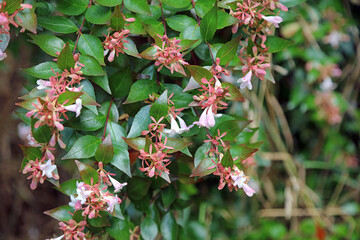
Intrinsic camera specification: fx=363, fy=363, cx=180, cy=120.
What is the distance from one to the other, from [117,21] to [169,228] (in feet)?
1.47

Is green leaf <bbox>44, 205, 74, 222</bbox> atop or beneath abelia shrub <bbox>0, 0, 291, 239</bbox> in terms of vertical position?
beneath

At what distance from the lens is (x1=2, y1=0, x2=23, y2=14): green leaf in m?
0.53

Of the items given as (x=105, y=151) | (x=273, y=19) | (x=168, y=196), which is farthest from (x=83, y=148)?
(x=273, y=19)

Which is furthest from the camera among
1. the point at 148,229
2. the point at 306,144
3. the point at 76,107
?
the point at 306,144

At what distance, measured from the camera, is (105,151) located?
1.83ft

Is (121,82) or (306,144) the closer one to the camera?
(121,82)

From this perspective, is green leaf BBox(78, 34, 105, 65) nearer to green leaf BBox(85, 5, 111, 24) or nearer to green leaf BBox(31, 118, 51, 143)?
green leaf BBox(85, 5, 111, 24)

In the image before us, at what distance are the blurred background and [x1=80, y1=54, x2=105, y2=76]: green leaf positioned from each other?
0.75 m

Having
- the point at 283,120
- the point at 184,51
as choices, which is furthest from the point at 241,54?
the point at 283,120

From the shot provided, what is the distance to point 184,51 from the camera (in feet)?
1.97

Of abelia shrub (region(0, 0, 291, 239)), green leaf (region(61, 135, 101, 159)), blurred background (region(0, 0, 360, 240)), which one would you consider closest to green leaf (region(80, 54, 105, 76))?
abelia shrub (region(0, 0, 291, 239))

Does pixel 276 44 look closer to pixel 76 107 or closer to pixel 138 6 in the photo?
pixel 138 6

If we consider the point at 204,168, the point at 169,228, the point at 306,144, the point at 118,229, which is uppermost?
the point at 204,168

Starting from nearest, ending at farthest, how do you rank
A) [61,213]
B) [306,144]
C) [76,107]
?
1. [76,107]
2. [61,213]
3. [306,144]
